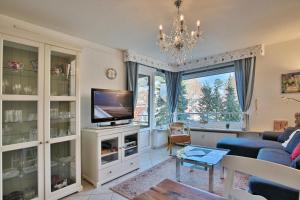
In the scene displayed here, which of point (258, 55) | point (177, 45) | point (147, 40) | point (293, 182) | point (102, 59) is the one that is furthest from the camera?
point (258, 55)

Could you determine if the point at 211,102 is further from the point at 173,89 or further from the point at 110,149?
the point at 110,149

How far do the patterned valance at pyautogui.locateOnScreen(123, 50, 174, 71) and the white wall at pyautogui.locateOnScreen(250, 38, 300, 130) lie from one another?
2.21 m

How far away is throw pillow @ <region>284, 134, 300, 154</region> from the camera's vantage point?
2.54 meters

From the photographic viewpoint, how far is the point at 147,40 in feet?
10.7

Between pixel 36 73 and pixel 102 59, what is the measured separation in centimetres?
144

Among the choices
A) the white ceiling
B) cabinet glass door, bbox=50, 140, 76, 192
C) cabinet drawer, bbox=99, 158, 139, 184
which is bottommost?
cabinet drawer, bbox=99, 158, 139, 184

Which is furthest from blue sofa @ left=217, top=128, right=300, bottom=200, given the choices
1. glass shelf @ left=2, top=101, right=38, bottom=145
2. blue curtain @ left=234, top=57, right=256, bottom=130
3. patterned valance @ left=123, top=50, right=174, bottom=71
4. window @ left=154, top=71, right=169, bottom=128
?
glass shelf @ left=2, top=101, right=38, bottom=145

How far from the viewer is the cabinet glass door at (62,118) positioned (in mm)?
2408

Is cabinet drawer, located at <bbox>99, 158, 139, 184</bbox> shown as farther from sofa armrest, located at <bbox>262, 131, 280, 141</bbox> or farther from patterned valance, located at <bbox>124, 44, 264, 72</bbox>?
sofa armrest, located at <bbox>262, 131, 280, 141</bbox>

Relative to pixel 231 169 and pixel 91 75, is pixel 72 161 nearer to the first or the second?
pixel 91 75

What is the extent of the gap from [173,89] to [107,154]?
2.95 m

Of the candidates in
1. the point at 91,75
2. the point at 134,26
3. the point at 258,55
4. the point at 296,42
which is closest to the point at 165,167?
the point at 91,75

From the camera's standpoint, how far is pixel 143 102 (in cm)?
461

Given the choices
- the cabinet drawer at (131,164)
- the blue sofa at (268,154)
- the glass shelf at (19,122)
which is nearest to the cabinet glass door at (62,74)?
the glass shelf at (19,122)
